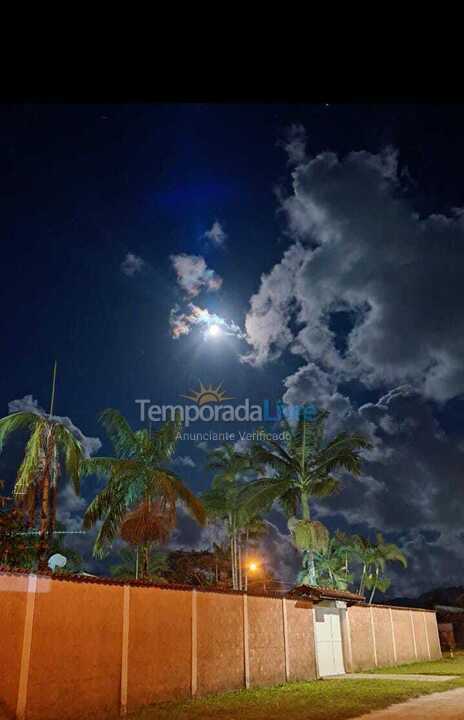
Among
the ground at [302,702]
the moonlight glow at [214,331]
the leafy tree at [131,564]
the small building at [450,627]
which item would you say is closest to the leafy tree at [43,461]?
the ground at [302,702]

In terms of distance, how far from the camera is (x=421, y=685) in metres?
13.8

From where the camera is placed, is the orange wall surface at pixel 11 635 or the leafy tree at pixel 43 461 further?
the leafy tree at pixel 43 461

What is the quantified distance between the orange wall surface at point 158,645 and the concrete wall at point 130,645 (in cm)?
1

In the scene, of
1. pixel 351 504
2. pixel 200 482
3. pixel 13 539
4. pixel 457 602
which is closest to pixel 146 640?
pixel 13 539

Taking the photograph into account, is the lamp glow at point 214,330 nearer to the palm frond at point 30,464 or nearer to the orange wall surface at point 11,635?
the palm frond at point 30,464

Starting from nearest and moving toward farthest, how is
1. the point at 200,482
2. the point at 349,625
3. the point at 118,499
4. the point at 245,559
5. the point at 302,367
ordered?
the point at 349,625, the point at 118,499, the point at 245,559, the point at 200,482, the point at 302,367

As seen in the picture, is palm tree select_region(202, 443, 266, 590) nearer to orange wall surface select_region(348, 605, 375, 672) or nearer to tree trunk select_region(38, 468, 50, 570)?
orange wall surface select_region(348, 605, 375, 672)

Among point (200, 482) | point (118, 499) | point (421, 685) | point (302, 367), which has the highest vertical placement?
point (302, 367)

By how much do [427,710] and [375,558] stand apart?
3060cm

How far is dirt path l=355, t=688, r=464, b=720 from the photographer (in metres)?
9.20

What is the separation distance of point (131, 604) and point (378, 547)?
3215 cm

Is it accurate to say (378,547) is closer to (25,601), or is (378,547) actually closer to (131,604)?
(131,604)

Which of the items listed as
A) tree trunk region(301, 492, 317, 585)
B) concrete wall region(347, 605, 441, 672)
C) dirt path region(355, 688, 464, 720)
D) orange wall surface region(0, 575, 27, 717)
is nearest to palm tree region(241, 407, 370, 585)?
tree trunk region(301, 492, 317, 585)

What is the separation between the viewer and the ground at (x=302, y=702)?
31.2 feet
